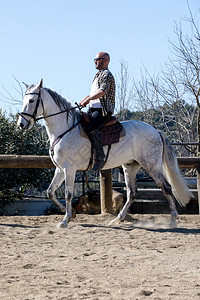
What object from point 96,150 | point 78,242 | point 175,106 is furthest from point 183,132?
point 78,242

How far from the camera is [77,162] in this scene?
6938mm

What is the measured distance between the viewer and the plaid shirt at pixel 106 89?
688cm

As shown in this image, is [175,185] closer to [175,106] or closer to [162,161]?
[162,161]

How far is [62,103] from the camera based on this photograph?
23.2ft

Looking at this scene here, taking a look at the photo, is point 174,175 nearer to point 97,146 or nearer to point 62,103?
point 97,146

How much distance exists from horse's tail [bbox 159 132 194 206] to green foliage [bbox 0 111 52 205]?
4304 mm

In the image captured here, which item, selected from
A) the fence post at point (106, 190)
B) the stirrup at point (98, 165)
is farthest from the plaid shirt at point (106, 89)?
the fence post at point (106, 190)

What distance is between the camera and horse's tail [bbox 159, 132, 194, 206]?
7.52 metres

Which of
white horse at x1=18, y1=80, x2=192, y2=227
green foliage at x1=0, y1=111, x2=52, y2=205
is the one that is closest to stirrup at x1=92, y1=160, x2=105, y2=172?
white horse at x1=18, y1=80, x2=192, y2=227

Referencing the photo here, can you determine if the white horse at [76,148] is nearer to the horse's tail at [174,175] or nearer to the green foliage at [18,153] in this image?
the horse's tail at [174,175]

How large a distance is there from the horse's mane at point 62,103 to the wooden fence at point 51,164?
1.20 meters

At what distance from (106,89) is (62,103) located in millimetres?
730

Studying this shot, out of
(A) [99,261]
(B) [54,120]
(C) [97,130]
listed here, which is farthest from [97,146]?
(A) [99,261]

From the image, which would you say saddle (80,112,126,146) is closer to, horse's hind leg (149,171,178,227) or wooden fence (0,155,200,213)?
horse's hind leg (149,171,178,227)
